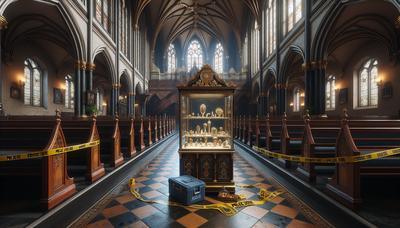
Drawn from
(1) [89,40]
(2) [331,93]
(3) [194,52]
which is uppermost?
(3) [194,52]

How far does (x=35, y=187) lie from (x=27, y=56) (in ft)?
40.4

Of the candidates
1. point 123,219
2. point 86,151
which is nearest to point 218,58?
point 86,151

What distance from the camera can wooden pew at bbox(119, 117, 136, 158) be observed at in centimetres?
549

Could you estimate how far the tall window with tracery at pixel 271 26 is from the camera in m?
13.3

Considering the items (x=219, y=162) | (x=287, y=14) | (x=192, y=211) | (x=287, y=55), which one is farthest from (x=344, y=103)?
(x=192, y=211)

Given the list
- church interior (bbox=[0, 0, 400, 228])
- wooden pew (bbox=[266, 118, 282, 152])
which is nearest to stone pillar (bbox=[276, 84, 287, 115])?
church interior (bbox=[0, 0, 400, 228])

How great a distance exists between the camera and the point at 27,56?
11523 millimetres

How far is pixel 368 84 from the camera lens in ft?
38.0

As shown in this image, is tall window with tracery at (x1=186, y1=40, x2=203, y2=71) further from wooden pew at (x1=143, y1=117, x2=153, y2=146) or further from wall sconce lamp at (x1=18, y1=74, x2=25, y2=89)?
wooden pew at (x1=143, y1=117, x2=153, y2=146)

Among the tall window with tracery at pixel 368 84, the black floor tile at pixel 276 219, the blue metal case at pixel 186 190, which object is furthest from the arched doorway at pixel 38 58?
the tall window with tracery at pixel 368 84

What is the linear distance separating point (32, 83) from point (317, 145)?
1542 centimetres

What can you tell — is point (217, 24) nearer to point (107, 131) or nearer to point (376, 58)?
point (376, 58)

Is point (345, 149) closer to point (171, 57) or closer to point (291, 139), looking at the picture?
point (291, 139)

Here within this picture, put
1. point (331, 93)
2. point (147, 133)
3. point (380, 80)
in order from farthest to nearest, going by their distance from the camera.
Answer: point (331, 93) < point (380, 80) < point (147, 133)
